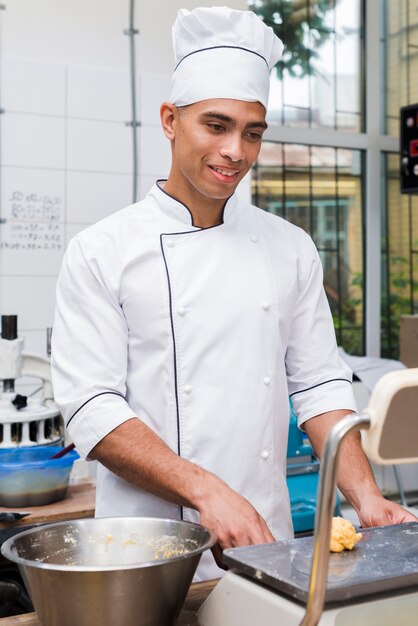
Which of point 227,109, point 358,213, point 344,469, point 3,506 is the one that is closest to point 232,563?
point 344,469

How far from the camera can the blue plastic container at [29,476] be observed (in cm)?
229

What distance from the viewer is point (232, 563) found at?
982mm

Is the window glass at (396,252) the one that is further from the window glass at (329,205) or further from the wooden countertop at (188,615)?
the wooden countertop at (188,615)

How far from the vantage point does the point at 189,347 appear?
153 cm

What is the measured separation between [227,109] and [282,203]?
3.07 metres

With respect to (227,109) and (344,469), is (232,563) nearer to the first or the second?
(344,469)

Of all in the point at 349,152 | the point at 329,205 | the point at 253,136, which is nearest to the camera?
the point at 253,136

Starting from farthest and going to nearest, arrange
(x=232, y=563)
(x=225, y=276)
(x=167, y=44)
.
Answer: (x=167, y=44) → (x=225, y=276) → (x=232, y=563)

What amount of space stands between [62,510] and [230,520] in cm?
117

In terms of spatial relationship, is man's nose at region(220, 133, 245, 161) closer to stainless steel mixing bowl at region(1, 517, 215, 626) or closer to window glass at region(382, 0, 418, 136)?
stainless steel mixing bowl at region(1, 517, 215, 626)

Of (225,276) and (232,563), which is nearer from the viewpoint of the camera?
(232,563)

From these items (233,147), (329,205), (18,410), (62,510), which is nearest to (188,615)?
(233,147)

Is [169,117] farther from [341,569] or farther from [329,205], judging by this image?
[329,205]

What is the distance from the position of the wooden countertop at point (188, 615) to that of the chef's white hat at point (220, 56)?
84 centimetres
